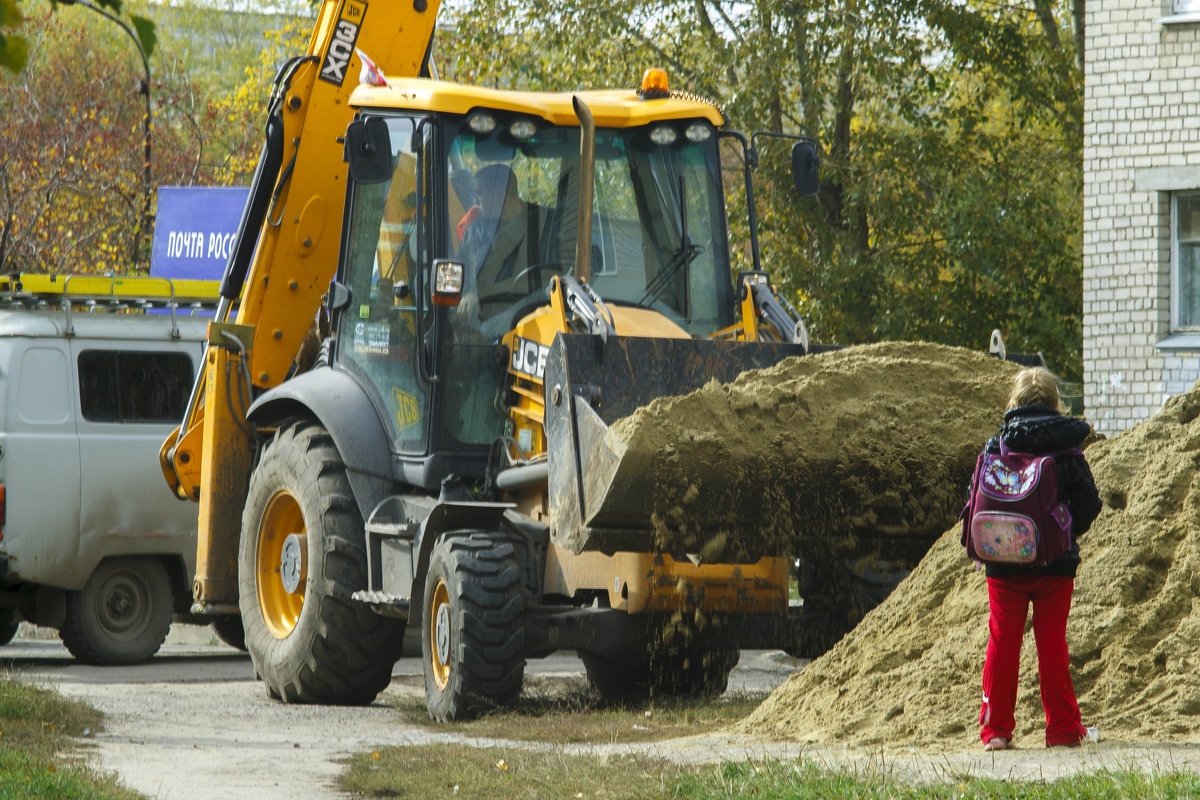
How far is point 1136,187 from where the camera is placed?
651 inches

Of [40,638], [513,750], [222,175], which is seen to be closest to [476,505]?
[513,750]

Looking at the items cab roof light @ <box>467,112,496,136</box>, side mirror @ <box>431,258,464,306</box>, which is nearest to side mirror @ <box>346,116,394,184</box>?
cab roof light @ <box>467,112,496,136</box>

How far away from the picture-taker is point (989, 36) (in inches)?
773

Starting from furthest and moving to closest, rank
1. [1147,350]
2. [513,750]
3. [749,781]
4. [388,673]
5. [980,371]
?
[1147,350]
[388,673]
[980,371]
[513,750]
[749,781]

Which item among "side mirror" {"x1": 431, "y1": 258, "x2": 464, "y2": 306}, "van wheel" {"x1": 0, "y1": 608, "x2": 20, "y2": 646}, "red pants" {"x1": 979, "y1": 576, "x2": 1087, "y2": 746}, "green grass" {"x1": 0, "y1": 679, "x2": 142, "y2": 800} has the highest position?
"side mirror" {"x1": 431, "y1": 258, "x2": 464, "y2": 306}

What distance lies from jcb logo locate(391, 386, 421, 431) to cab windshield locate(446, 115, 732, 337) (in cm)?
63

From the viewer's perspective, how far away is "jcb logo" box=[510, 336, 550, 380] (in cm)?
850

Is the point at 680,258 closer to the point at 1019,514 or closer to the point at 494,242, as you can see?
the point at 494,242

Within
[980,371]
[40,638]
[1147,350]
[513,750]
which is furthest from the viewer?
[1147,350]

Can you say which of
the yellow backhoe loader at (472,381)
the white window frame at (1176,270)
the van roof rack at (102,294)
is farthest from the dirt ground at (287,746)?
the white window frame at (1176,270)

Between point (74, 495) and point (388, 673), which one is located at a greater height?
point (74, 495)

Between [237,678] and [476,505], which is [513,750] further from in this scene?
[237,678]

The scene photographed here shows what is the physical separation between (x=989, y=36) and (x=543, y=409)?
12997 millimetres

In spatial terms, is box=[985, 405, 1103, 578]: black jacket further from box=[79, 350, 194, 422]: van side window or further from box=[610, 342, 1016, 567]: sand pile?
box=[79, 350, 194, 422]: van side window
